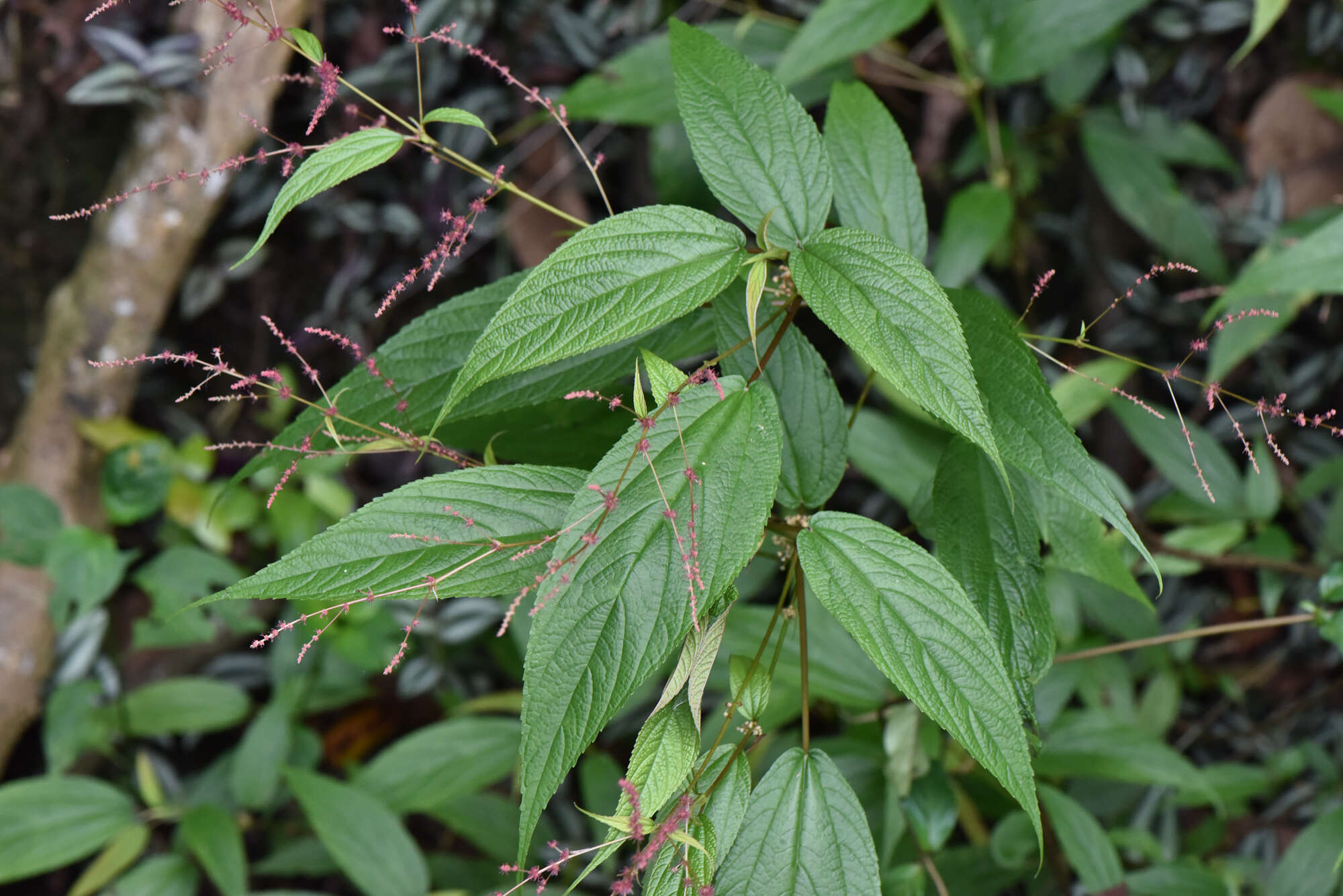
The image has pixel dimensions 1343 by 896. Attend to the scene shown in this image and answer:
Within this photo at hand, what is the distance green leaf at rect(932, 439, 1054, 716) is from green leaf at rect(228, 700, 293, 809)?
1.20 m

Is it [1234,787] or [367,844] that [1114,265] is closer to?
[1234,787]

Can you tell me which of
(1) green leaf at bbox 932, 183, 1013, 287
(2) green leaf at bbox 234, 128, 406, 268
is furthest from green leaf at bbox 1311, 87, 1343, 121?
(2) green leaf at bbox 234, 128, 406, 268

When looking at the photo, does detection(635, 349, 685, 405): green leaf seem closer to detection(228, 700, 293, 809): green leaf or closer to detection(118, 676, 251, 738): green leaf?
detection(228, 700, 293, 809): green leaf

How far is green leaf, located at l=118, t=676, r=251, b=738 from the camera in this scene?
153 centimetres

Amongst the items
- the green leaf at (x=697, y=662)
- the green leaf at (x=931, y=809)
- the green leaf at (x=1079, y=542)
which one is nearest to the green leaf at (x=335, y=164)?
the green leaf at (x=697, y=662)

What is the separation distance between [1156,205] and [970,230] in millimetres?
449

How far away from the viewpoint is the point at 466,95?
1.70 m

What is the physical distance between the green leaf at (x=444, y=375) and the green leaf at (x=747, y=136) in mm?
120

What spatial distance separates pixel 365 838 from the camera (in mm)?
1254

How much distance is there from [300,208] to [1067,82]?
1449 mm

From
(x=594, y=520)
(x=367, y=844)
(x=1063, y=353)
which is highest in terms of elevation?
(x=594, y=520)

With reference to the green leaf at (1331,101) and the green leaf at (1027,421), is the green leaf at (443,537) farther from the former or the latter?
the green leaf at (1331,101)

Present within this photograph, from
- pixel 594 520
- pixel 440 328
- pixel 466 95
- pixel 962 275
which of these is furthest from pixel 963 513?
pixel 466 95

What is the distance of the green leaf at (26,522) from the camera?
1459 mm
